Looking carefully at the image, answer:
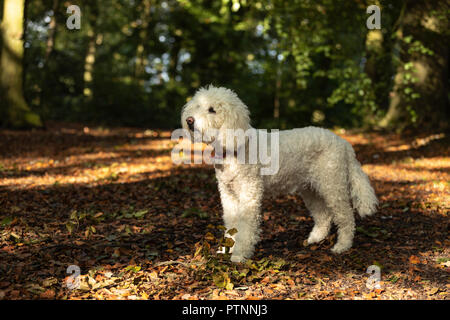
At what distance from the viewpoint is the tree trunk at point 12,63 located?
11344 mm

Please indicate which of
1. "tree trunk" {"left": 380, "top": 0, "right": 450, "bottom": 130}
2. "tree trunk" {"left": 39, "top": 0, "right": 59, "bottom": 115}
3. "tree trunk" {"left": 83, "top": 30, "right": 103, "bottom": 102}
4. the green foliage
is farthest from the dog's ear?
"tree trunk" {"left": 83, "top": 30, "right": 103, "bottom": 102}

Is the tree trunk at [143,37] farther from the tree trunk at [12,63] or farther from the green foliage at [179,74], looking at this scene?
the tree trunk at [12,63]

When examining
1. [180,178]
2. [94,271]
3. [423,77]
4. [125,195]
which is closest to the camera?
[94,271]

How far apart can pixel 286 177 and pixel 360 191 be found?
944mm

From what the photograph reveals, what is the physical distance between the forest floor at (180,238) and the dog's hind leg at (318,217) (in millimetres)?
107

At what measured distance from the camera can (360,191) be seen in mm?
4773

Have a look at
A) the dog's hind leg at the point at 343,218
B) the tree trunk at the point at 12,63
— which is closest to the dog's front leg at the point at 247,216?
the dog's hind leg at the point at 343,218

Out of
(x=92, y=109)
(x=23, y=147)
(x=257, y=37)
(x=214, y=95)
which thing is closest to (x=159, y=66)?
(x=257, y=37)

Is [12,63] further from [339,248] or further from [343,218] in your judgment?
[339,248]

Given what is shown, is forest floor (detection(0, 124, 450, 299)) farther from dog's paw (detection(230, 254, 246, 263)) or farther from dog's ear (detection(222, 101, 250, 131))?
dog's ear (detection(222, 101, 250, 131))

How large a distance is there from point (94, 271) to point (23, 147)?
24.2 feet

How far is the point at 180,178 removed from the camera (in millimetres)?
7887

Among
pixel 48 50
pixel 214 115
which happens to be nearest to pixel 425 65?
pixel 214 115
